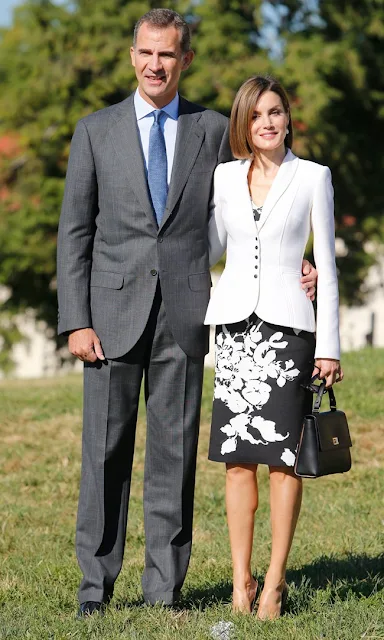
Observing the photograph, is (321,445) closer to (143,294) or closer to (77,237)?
(143,294)

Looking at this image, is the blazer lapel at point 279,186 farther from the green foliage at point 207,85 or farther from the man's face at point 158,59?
the green foliage at point 207,85

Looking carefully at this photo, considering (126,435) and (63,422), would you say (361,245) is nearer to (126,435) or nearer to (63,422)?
(63,422)

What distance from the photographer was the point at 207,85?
2095 cm

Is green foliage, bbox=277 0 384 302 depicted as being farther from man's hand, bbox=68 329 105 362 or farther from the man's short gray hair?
man's hand, bbox=68 329 105 362

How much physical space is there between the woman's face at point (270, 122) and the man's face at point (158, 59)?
1.22ft

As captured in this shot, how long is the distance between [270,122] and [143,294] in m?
0.87

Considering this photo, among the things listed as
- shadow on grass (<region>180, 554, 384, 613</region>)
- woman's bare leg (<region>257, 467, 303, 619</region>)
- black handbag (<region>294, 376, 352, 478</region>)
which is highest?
black handbag (<region>294, 376, 352, 478</region>)

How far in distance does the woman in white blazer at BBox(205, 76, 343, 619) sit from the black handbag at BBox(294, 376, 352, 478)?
0.11m

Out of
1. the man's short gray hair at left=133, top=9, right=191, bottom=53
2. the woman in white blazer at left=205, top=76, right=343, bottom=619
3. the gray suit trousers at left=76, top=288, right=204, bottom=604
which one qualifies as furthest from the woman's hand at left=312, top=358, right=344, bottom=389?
the man's short gray hair at left=133, top=9, right=191, bottom=53

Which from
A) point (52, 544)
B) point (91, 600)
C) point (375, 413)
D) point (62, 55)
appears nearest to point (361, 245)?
point (62, 55)

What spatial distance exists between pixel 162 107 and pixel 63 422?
528 cm

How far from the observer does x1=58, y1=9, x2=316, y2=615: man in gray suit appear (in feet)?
14.6

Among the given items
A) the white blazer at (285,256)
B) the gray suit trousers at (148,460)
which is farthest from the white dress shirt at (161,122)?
the gray suit trousers at (148,460)

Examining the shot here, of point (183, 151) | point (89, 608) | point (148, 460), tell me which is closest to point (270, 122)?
point (183, 151)
